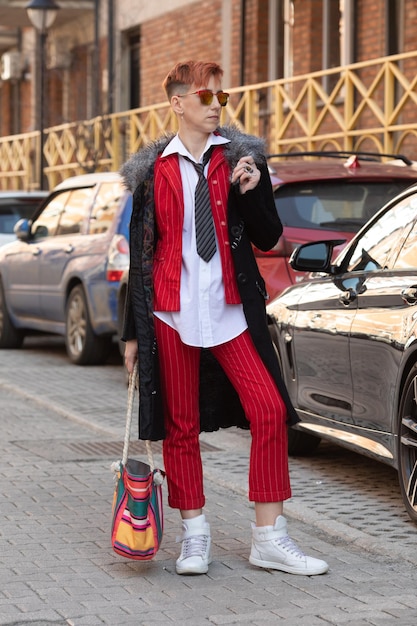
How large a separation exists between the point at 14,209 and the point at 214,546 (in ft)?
40.1

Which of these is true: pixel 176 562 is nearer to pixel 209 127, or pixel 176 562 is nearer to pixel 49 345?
pixel 209 127

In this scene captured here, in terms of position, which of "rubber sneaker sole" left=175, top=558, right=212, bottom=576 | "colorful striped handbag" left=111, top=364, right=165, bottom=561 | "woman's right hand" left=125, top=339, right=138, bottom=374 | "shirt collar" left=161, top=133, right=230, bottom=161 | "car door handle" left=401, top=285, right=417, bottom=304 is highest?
"shirt collar" left=161, top=133, right=230, bottom=161

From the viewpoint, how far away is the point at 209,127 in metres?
5.89

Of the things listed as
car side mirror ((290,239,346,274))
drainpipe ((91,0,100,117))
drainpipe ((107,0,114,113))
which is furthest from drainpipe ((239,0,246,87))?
car side mirror ((290,239,346,274))

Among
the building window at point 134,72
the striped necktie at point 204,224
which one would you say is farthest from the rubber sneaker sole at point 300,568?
the building window at point 134,72

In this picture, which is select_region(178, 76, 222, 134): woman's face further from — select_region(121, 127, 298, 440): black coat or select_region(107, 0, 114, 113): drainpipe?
select_region(107, 0, 114, 113): drainpipe

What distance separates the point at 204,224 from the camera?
5.83m

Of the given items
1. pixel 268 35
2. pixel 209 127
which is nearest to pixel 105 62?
pixel 268 35

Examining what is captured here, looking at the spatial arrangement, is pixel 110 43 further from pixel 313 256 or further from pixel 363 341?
pixel 363 341

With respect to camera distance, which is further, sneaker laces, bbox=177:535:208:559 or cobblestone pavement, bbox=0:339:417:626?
sneaker laces, bbox=177:535:208:559

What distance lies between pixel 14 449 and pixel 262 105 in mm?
13685

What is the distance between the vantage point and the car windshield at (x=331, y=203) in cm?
1002

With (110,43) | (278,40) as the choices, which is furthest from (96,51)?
(278,40)

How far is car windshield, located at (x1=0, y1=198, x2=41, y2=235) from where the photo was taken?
18.2 m
